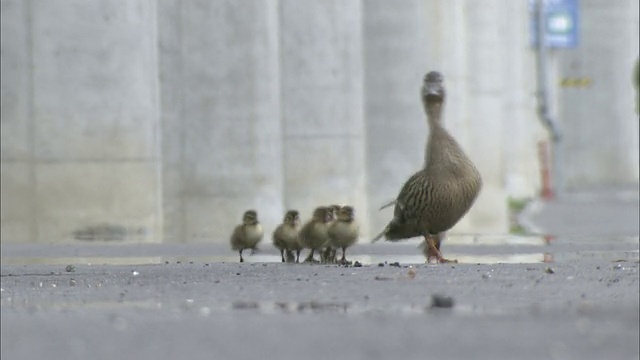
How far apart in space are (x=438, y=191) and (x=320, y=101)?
11230 mm

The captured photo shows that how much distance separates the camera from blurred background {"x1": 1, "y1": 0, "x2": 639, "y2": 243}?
22234 millimetres

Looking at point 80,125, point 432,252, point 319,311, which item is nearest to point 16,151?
point 80,125

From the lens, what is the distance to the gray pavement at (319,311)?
332 inches

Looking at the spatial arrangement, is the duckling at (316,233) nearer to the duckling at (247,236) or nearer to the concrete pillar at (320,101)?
the duckling at (247,236)

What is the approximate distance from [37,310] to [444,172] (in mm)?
6096

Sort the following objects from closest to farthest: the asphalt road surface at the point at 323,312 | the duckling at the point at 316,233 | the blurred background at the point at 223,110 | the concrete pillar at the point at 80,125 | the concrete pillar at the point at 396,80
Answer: the asphalt road surface at the point at 323,312 < the duckling at the point at 316,233 < the concrete pillar at the point at 80,125 < the blurred background at the point at 223,110 < the concrete pillar at the point at 396,80

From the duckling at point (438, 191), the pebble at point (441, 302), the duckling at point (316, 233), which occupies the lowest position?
the pebble at point (441, 302)

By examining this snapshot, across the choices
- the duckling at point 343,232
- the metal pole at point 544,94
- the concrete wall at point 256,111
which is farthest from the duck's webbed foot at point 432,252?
the metal pole at point 544,94

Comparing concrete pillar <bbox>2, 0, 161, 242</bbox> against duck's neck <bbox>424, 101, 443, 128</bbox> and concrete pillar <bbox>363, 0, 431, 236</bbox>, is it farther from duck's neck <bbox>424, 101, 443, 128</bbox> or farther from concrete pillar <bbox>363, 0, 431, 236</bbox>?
concrete pillar <bbox>363, 0, 431, 236</bbox>

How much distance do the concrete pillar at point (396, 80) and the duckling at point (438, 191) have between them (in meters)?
13.5

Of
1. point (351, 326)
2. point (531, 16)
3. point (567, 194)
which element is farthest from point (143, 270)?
point (531, 16)

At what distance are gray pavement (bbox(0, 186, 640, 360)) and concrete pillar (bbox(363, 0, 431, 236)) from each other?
1398 centimetres

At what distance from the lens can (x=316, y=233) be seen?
1766 centimetres

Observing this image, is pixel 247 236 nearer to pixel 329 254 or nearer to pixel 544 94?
pixel 329 254
